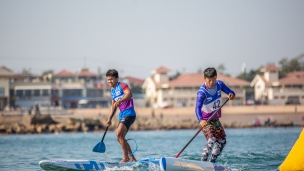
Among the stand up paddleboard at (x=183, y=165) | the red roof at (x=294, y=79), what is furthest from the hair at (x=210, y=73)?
the red roof at (x=294, y=79)

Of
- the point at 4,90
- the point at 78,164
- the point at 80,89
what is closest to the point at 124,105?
the point at 78,164

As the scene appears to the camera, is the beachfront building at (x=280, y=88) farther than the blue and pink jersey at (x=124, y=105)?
Yes

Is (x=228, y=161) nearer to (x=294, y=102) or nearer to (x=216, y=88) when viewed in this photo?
(x=216, y=88)

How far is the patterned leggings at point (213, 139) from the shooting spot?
13375mm

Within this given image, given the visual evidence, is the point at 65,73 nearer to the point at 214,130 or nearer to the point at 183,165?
the point at 214,130

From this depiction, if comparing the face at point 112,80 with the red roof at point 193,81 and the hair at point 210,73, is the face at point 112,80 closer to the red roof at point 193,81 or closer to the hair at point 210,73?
the hair at point 210,73

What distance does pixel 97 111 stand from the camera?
91.2 m

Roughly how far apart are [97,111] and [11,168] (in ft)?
247

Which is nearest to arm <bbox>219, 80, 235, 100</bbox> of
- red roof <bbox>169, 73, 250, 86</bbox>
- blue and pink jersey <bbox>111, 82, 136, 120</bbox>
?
blue and pink jersey <bbox>111, 82, 136, 120</bbox>

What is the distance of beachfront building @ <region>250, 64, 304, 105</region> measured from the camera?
102562 mm

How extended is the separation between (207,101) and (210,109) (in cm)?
19

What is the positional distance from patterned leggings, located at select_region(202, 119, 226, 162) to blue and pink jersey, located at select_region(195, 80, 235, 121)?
18 cm

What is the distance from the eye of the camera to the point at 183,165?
12617mm

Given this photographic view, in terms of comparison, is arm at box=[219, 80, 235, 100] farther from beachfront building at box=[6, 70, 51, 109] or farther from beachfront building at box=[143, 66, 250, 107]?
beachfront building at box=[6, 70, 51, 109]
